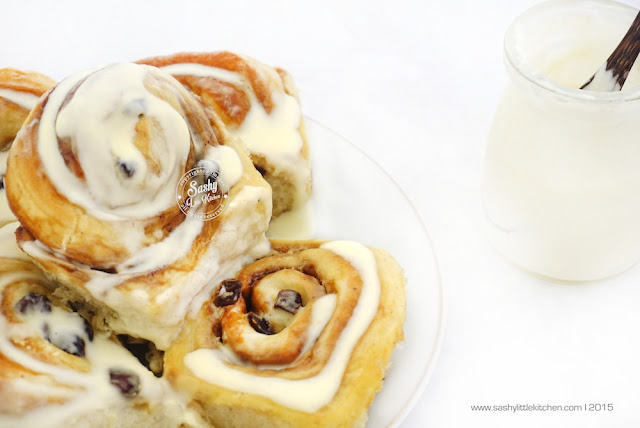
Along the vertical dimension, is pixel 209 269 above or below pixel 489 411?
above

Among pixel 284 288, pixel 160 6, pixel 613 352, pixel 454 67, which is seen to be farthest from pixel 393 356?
pixel 160 6

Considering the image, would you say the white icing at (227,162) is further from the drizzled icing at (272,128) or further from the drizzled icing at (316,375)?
the drizzled icing at (316,375)

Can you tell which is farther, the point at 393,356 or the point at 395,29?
the point at 395,29

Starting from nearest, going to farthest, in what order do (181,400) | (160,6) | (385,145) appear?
1. (181,400)
2. (385,145)
3. (160,6)

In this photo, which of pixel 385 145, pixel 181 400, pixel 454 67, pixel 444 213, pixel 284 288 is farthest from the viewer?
pixel 454 67

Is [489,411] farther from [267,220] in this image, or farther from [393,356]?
[267,220]

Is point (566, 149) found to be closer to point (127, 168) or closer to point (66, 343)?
point (127, 168)

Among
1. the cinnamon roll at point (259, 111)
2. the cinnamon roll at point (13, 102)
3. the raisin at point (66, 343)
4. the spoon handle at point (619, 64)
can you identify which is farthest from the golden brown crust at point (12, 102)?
the spoon handle at point (619, 64)

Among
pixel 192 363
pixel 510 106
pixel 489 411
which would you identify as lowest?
pixel 489 411
